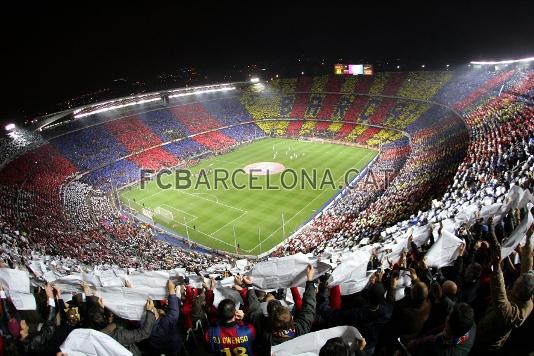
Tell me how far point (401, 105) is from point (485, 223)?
5140 centimetres

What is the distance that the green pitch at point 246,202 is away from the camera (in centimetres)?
2838

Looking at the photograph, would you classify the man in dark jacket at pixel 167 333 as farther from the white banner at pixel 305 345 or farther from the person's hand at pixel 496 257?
the person's hand at pixel 496 257

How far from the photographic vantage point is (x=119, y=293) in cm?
559

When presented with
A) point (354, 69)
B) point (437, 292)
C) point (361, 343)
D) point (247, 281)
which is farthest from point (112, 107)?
point (361, 343)

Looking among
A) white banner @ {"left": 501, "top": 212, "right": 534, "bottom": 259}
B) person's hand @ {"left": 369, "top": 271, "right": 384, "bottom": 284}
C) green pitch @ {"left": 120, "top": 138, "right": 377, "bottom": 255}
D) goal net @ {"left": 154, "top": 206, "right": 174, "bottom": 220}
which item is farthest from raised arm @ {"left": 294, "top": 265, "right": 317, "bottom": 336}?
goal net @ {"left": 154, "top": 206, "right": 174, "bottom": 220}

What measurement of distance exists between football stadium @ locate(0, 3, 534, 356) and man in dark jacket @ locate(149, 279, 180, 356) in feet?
0.07

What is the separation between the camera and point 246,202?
111 feet

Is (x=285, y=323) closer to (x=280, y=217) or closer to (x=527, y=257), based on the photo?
(x=527, y=257)

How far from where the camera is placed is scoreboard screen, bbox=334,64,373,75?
6600cm

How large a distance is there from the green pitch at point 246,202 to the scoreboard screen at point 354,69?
2504cm

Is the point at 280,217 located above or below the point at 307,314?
below

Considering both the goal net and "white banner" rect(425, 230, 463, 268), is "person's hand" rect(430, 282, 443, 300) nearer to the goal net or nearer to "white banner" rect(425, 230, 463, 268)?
"white banner" rect(425, 230, 463, 268)

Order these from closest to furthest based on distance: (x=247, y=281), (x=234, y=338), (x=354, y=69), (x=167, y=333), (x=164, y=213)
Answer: (x=234, y=338)
(x=167, y=333)
(x=247, y=281)
(x=164, y=213)
(x=354, y=69)

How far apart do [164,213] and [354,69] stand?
160 feet
